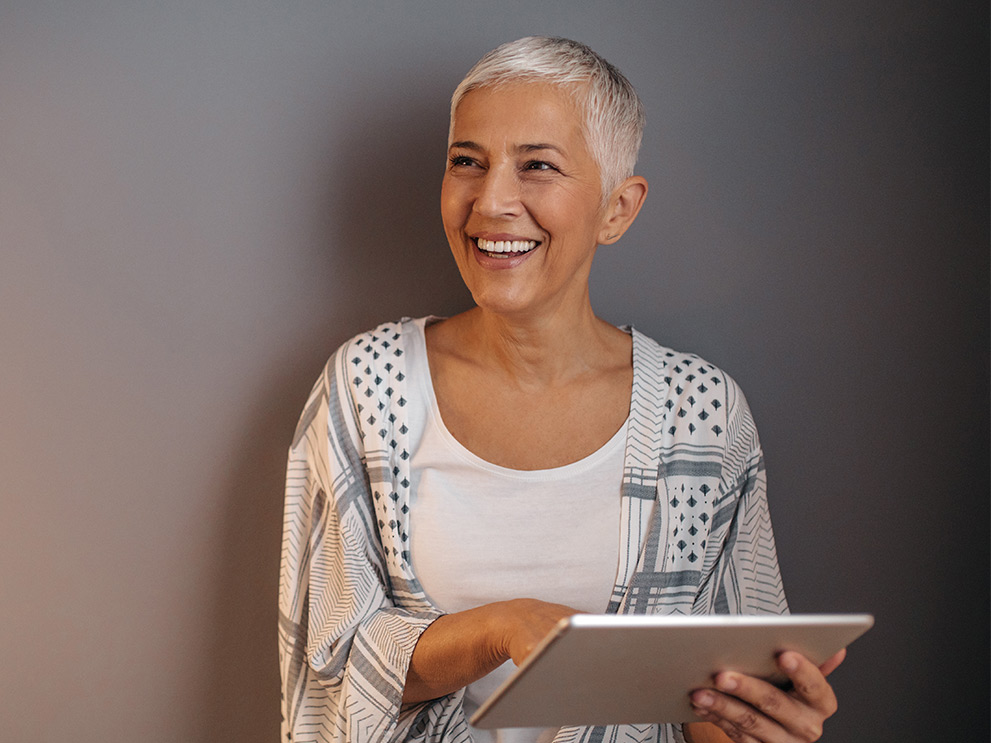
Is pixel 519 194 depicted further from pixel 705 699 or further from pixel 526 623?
pixel 705 699

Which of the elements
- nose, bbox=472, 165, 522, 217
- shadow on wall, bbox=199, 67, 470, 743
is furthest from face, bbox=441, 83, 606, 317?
shadow on wall, bbox=199, 67, 470, 743

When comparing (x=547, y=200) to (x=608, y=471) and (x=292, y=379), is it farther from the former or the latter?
(x=292, y=379)

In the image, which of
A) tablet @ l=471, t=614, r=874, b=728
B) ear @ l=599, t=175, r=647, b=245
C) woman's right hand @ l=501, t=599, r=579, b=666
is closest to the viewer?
tablet @ l=471, t=614, r=874, b=728

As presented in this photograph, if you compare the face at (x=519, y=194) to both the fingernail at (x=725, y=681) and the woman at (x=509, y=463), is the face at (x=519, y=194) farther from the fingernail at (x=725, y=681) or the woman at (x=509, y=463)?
the fingernail at (x=725, y=681)

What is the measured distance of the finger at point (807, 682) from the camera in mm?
813

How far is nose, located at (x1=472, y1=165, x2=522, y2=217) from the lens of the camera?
3.63 feet

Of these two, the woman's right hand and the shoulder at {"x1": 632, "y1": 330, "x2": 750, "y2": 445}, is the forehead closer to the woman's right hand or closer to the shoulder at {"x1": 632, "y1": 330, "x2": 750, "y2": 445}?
the shoulder at {"x1": 632, "y1": 330, "x2": 750, "y2": 445}

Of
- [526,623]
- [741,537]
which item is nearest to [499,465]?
[526,623]

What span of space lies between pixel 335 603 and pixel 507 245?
22.0 inches

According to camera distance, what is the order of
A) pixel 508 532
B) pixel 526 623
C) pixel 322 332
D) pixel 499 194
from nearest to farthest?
pixel 526 623, pixel 499 194, pixel 508 532, pixel 322 332

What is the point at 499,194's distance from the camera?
111 centimetres

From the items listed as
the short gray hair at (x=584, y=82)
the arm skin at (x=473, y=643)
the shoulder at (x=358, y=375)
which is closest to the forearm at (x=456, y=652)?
the arm skin at (x=473, y=643)

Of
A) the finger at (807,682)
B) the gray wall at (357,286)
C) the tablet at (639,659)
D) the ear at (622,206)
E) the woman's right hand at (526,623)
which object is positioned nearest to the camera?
the tablet at (639,659)

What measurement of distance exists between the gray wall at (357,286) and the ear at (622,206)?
0.72 feet
